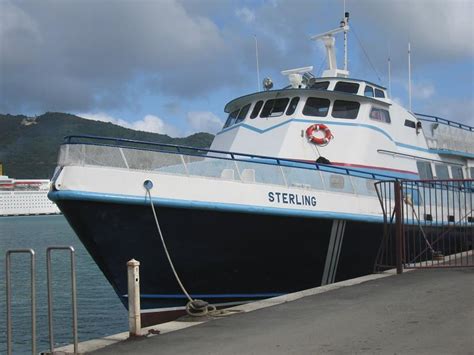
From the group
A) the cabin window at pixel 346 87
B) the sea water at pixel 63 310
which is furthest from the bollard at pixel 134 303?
the cabin window at pixel 346 87

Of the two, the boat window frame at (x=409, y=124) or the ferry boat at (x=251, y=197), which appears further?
the boat window frame at (x=409, y=124)

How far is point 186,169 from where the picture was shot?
884 centimetres

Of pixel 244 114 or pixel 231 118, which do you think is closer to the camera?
pixel 244 114

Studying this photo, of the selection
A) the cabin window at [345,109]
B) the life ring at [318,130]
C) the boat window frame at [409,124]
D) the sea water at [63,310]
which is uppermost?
the cabin window at [345,109]

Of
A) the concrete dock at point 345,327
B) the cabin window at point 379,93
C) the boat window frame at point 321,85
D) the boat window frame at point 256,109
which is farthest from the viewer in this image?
the cabin window at point 379,93

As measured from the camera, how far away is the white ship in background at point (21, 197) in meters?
131

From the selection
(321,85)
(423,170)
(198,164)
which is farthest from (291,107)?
(198,164)

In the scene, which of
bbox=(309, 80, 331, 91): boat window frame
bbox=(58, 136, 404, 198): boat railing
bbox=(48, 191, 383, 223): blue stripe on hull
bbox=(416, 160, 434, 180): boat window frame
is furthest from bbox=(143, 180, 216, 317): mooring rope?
bbox=(416, 160, 434, 180): boat window frame

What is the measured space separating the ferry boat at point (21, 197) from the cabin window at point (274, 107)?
125412mm

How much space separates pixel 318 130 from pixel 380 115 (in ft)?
5.71

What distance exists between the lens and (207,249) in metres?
9.02

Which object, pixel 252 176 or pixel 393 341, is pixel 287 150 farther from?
pixel 393 341

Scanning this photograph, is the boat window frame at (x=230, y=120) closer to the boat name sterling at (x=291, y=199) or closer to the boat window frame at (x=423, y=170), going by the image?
the boat name sterling at (x=291, y=199)

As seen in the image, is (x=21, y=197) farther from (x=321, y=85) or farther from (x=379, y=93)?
(x=379, y=93)
